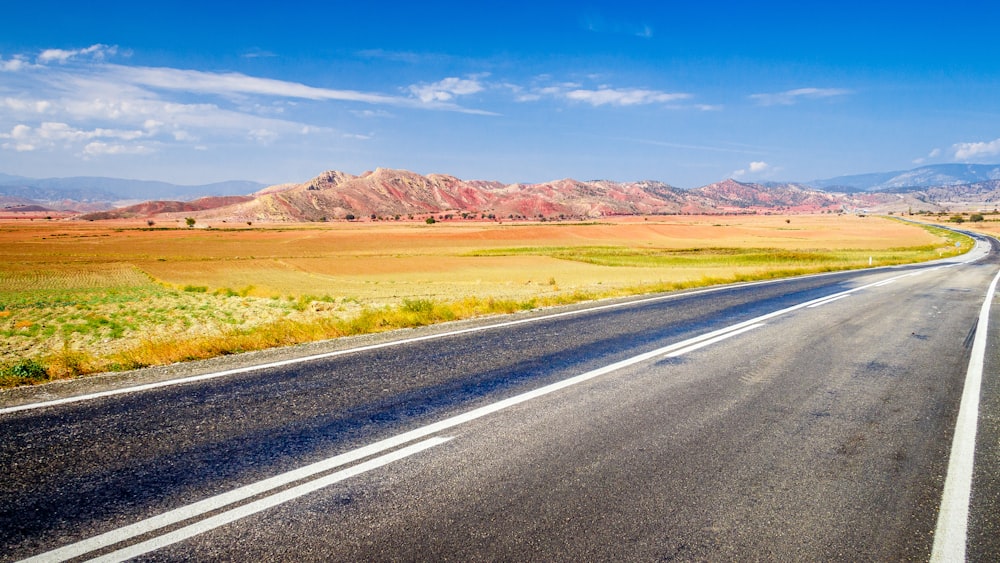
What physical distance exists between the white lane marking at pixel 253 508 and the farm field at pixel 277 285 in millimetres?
5192

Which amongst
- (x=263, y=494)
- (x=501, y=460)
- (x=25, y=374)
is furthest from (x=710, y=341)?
(x=25, y=374)

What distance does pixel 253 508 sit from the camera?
3768 mm

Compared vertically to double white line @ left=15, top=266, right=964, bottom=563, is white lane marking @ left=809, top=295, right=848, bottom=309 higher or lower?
lower

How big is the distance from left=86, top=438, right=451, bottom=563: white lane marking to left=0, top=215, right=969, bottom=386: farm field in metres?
5.19

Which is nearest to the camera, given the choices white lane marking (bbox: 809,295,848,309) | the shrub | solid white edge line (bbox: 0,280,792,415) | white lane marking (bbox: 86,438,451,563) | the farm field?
white lane marking (bbox: 86,438,451,563)

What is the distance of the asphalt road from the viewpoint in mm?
3520

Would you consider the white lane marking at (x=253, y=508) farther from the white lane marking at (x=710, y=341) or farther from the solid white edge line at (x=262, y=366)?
the white lane marking at (x=710, y=341)

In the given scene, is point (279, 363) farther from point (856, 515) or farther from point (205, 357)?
point (856, 515)

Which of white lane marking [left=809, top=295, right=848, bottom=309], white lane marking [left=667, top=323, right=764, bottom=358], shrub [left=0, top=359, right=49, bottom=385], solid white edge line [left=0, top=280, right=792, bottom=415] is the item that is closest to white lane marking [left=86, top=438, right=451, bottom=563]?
solid white edge line [left=0, top=280, right=792, bottom=415]

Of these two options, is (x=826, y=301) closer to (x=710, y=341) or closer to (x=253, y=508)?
(x=710, y=341)

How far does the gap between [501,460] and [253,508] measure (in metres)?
1.93

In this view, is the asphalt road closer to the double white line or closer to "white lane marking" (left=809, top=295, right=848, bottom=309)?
the double white line

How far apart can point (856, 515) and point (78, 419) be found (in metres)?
6.89

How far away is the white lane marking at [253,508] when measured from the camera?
3.26 m
